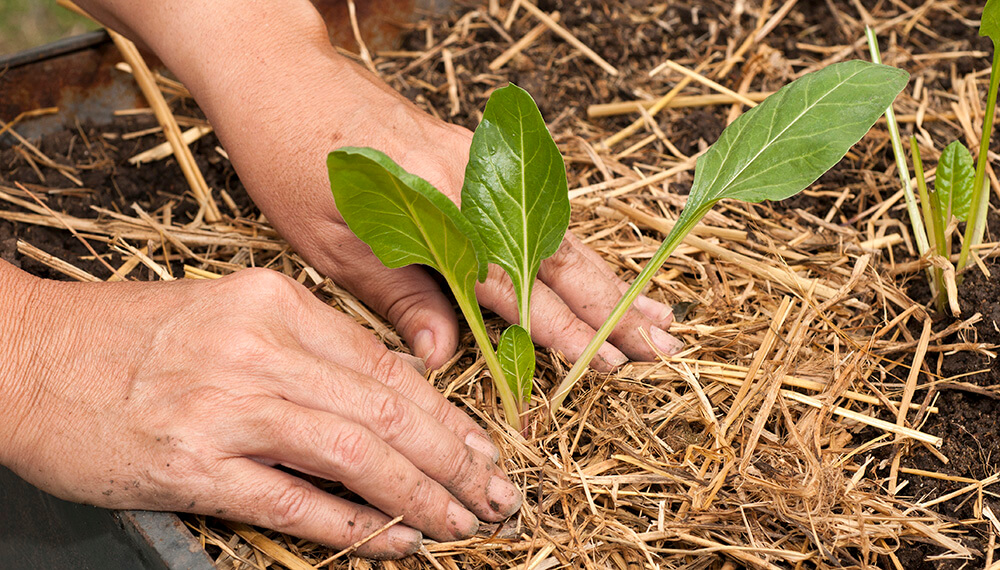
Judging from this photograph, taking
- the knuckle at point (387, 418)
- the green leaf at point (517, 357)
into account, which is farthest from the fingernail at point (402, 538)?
the green leaf at point (517, 357)

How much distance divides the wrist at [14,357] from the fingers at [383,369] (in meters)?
0.31

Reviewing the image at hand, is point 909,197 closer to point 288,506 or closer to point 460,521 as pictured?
point 460,521

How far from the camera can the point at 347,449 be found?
2.77ft

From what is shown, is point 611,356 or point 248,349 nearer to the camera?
point 248,349

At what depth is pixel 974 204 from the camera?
1.15m

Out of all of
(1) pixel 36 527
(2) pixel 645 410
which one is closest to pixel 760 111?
(2) pixel 645 410

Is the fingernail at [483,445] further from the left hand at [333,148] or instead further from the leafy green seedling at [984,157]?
the leafy green seedling at [984,157]

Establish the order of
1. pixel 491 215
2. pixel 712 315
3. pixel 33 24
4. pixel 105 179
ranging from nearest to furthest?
pixel 491 215 → pixel 712 315 → pixel 105 179 → pixel 33 24

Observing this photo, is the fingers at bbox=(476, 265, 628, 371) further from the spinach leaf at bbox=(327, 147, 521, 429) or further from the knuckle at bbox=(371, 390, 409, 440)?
the knuckle at bbox=(371, 390, 409, 440)

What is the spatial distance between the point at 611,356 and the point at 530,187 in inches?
10.9

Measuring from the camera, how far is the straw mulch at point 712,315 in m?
0.92

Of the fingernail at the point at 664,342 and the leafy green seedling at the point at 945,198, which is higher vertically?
the leafy green seedling at the point at 945,198

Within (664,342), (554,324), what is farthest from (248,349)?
(664,342)

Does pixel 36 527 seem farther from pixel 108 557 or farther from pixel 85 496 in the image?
pixel 85 496
